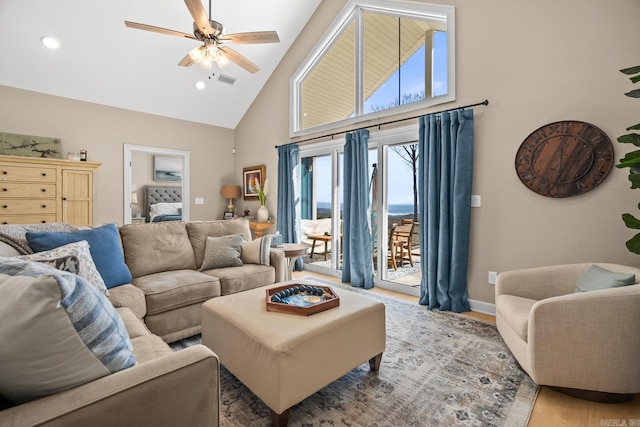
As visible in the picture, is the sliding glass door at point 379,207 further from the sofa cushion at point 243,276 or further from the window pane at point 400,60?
the sofa cushion at point 243,276

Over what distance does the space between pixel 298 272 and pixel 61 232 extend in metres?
3.20

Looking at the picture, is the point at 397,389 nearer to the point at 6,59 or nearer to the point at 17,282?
the point at 17,282

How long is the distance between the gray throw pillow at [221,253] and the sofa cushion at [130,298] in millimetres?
755

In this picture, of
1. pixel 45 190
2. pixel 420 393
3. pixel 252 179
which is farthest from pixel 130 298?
pixel 252 179

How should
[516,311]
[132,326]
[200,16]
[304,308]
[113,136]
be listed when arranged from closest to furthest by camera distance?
[132,326] → [304,308] → [516,311] → [200,16] → [113,136]

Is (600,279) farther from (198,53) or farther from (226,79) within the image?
(226,79)

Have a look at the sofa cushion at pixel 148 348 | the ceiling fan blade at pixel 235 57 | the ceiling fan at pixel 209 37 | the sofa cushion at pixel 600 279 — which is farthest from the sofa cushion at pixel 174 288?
the sofa cushion at pixel 600 279

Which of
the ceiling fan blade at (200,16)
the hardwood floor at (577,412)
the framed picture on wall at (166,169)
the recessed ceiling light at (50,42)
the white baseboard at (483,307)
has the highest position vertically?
the recessed ceiling light at (50,42)

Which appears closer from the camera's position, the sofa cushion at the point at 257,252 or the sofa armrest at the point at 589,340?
the sofa armrest at the point at 589,340

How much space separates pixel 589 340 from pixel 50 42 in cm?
608

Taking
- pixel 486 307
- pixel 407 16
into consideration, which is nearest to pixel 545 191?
pixel 486 307

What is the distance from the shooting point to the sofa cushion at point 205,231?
310 cm

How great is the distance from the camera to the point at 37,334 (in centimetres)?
73

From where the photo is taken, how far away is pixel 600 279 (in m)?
1.91
